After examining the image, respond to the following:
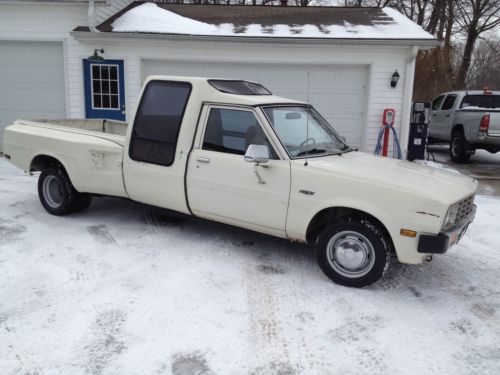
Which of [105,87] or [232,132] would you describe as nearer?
[232,132]

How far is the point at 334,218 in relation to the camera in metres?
4.57

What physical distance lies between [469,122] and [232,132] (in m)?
9.77

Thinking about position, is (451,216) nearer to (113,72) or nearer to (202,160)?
(202,160)

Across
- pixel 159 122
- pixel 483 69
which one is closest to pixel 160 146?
pixel 159 122

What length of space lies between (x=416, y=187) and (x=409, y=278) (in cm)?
109

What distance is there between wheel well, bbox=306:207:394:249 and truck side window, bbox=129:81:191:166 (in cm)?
169

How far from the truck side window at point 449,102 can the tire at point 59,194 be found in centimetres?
1124

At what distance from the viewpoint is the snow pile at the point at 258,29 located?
36.1 feet

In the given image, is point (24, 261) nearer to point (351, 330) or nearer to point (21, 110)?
point (351, 330)

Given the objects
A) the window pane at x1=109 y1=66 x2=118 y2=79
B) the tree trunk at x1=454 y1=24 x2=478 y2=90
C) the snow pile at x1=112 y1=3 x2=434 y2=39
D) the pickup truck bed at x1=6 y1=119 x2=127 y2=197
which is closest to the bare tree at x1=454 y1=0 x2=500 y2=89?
the tree trunk at x1=454 y1=24 x2=478 y2=90

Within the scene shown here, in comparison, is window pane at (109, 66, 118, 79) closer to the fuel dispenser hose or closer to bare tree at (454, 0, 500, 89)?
the fuel dispenser hose

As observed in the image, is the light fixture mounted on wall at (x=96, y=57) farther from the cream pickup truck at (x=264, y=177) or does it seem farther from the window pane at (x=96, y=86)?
the cream pickup truck at (x=264, y=177)

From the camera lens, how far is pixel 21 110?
1164 centimetres

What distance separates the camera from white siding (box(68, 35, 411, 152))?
10.9 metres
